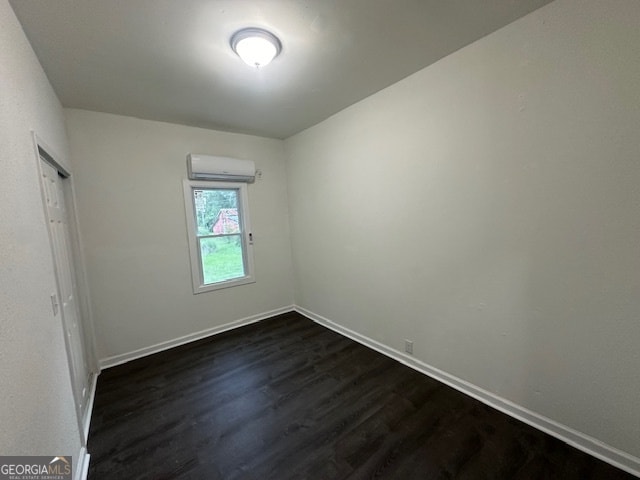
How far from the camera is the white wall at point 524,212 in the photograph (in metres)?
1.33

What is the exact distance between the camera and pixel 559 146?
57.7 inches

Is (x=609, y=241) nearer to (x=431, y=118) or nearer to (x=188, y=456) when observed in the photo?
(x=431, y=118)

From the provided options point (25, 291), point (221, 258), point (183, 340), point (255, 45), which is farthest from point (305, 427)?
point (255, 45)

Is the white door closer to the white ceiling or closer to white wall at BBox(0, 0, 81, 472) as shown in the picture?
white wall at BBox(0, 0, 81, 472)

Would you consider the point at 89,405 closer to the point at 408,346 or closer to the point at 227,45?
the point at 408,346

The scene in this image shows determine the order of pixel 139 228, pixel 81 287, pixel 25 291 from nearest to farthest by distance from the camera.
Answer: pixel 25 291 < pixel 81 287 < pixel 139 228

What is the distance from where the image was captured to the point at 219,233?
3.32 m

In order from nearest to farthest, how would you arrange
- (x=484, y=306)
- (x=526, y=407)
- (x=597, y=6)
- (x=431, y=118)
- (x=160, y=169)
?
(x=597, y=6) < (x=526, y=407) < (x=484, y=306) < (x=431, y=118) < (x=160, y=169)

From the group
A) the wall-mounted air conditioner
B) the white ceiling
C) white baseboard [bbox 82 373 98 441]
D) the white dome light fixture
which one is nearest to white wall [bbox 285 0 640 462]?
the white ceiling

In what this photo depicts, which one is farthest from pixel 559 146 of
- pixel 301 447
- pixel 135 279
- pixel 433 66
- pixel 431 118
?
pixel 135 279

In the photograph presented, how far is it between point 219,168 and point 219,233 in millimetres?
814

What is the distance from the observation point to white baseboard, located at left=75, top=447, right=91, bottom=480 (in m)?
1.44

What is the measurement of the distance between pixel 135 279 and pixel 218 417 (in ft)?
5.63

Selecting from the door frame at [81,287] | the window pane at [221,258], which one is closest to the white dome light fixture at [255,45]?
the door frame at [81,287]
